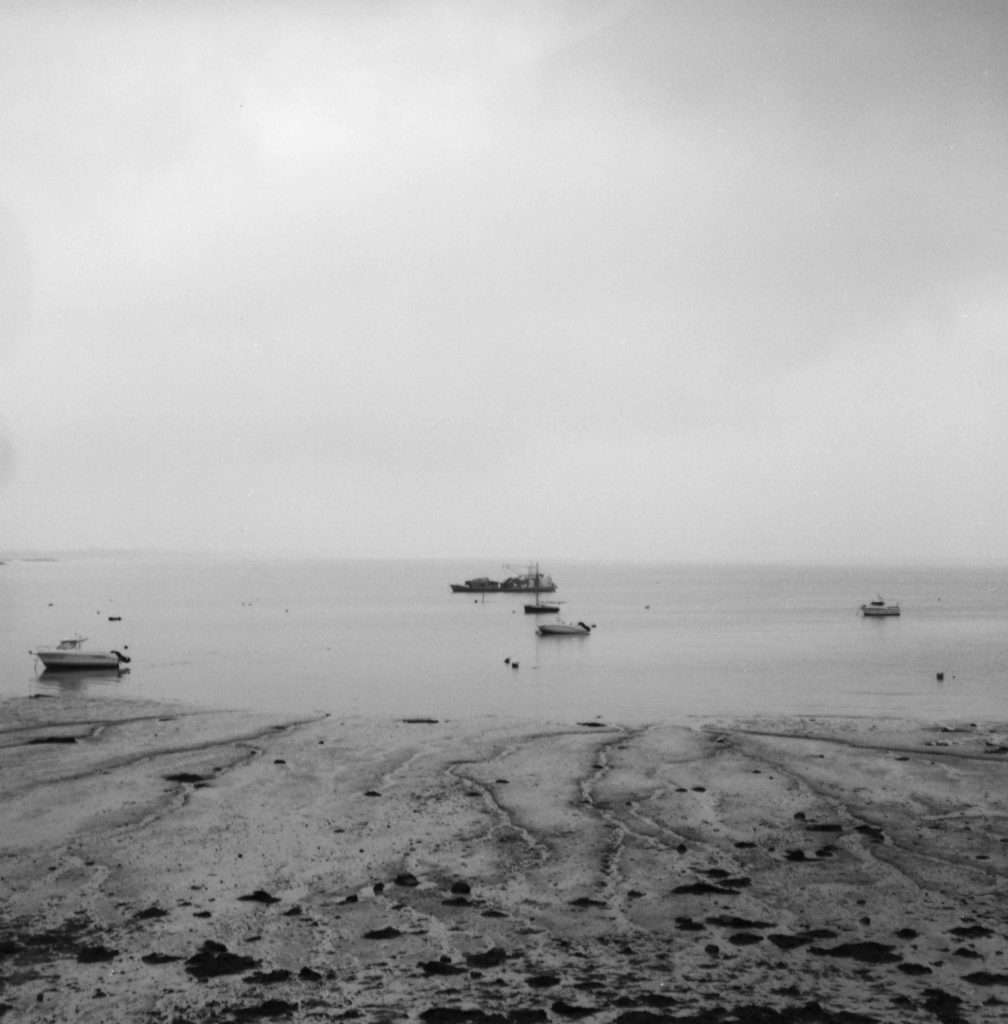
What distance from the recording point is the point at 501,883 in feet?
65.4

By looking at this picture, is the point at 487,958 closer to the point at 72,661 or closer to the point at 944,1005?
the point at 944,1005

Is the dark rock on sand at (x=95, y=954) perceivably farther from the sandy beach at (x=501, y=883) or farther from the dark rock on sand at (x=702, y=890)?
the dark rock on sand at (x=702, y=890)

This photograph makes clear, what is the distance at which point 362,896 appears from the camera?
19.1 m

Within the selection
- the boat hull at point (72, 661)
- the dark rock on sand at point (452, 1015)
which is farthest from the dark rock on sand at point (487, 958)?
the boat hull at point (72, 661)

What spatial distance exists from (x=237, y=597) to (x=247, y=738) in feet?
484

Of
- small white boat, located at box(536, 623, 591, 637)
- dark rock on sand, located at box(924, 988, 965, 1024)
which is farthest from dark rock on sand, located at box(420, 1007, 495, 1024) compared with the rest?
small white boat, located at box(536, 623, 591, 637)

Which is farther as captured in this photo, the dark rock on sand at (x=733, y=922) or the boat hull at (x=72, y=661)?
the boat hull at (x=72, y=661)

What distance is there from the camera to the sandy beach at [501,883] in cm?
1436

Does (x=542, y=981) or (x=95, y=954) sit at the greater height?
(x=542, y=981)

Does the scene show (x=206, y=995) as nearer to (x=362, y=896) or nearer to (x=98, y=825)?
(x=362, y=896)

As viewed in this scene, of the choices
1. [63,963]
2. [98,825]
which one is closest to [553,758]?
[98,825]

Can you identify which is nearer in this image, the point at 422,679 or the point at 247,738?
the point at 247,738

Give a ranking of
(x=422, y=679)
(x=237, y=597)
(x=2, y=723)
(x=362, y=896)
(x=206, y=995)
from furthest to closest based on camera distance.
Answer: (x=237, y=597) → (x=422, y=679) → (x=2, y=723) → (x=362, y=896) → (x=206, y=995)

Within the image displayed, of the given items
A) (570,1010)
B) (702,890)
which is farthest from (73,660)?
(570,1010)
